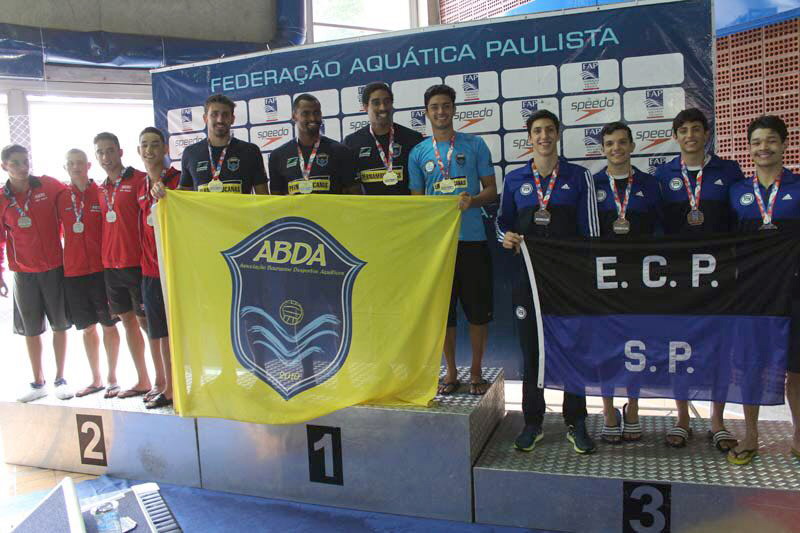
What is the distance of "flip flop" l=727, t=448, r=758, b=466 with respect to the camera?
291cm

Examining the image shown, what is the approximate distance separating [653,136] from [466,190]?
1.71 meters

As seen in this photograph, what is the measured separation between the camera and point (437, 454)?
10.2 ft

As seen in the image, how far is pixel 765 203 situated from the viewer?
295 centimetres

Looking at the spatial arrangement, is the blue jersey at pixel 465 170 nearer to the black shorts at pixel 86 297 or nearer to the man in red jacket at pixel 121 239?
the man in red jacket at pixel 121 239

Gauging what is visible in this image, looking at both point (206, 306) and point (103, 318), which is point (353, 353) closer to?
point (206, 306)

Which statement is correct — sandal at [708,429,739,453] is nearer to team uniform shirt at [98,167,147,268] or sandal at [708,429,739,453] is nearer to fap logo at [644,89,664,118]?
fap logo at [644,89,664,118]

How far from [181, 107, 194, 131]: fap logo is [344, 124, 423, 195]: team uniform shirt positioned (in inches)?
98.4

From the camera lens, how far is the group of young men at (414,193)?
314 cm

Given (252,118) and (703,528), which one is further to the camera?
(252,118)

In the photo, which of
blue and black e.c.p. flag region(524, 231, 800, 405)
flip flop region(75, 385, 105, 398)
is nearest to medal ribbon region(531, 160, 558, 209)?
blue and black e.c.p. flag region(524, 231, 800, 405)

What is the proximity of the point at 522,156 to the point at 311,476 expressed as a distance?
2.74m

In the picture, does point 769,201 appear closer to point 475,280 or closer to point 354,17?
point 475,280

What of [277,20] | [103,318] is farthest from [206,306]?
[277,20]

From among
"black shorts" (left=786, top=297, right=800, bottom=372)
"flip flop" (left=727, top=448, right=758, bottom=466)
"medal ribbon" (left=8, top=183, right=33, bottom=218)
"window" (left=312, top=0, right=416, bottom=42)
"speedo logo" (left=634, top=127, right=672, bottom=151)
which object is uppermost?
"window" (left=312, top=0, right=416, bottom=42)
